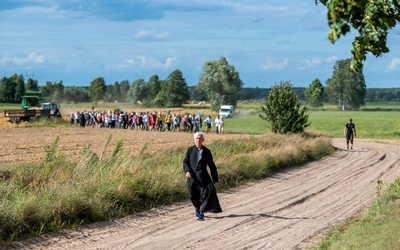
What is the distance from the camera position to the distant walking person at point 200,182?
1371cm

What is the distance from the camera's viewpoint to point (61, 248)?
11.0 metres

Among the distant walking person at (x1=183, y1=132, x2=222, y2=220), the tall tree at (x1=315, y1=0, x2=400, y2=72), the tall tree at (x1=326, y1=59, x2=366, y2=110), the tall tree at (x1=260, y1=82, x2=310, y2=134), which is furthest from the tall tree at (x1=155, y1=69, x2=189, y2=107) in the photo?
the tall tree at (x1=315, y1=0, x2=400, y2=72)

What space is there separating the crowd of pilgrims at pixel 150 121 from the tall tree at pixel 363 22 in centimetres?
4353

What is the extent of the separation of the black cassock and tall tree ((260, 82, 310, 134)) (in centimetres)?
2333

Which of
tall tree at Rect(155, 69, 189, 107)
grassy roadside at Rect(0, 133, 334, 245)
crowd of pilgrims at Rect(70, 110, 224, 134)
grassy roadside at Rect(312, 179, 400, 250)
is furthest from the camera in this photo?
tall tree at Rect(155, 69, 189, 107)

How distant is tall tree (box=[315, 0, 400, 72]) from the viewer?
577 cm

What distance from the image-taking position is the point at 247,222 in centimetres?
1353

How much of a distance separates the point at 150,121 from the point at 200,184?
40.1 m

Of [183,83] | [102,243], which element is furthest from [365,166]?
[183,83]

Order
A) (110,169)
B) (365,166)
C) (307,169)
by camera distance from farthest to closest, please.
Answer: (365,166), (307,169), (110,169)

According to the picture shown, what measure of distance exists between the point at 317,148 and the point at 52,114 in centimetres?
3910

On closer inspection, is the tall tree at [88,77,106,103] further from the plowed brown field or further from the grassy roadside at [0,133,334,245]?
the grassy roadside at [0,133,334,245]

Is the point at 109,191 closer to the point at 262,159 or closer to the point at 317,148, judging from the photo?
the point at 262,159

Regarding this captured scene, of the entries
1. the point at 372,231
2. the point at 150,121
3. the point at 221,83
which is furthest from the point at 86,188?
the point at 221,83
